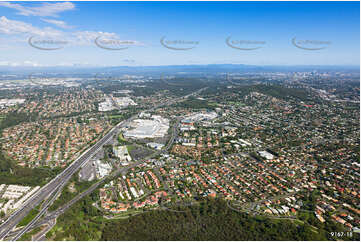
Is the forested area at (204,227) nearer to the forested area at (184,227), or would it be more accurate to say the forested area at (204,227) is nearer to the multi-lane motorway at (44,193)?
the forested area at (184,227)

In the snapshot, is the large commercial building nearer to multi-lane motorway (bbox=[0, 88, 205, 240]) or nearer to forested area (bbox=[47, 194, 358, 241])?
multi-lane motorway (bbox=[0, 88, 205, 240])

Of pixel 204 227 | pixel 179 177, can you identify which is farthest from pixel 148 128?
pixel 204 227

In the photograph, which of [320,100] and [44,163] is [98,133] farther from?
[320,100]

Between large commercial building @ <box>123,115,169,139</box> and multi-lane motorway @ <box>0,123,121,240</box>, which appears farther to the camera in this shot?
large commercial building @ <box>123,115,169,139</box>

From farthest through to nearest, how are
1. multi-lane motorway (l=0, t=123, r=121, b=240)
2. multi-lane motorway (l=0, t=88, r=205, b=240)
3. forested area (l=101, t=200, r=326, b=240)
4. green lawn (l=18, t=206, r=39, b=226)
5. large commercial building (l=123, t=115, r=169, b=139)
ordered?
large commercial building (l=123, t=115, r=169, b=139), green lawn (l=18, t=206, r=39, b=226), multi-lane motorway (l=0, t=123, r=121, b=240), multi-lane motorway (l=0, t=88, r=205, b=240), forested area (l=101, t=200, r=326, b=240)

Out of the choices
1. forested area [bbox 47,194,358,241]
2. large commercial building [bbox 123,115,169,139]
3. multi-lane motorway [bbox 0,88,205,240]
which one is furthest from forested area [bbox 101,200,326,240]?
large commercial building [bbox 123,115,169,139]

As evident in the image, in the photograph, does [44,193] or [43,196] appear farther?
[44,193]

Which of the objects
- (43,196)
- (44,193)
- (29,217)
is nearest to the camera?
(29,217)

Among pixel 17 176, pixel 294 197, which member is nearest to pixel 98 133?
pixel 17 176

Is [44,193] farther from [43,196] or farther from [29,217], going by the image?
[29,217]

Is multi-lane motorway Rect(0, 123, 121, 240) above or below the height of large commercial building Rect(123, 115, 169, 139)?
below

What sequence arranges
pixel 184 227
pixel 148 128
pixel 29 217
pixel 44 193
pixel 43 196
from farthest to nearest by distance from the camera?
pixel 148 128
pixel 44 193
pixel 43 196
pixel 29 217
pixel 184 227
